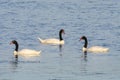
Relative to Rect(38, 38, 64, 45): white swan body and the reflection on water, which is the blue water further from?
Rect(38, 38, 64, 45): white swan body

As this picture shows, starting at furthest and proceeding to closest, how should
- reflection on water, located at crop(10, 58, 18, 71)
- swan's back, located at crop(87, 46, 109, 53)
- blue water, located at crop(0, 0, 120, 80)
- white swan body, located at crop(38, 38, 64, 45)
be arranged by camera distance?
white swan body, located at crop(38, 38, 64, 45)
swan's back, located at crop(87, 46, 109, 53)
reflection on water, located at crop(10, 58, 18, 71)
blue water, located at crop(0, 0, 120, 80)

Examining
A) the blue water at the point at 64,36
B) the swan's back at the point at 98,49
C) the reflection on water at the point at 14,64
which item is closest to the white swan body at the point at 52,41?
the blue water at the point at 64,36

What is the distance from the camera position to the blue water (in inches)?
1220

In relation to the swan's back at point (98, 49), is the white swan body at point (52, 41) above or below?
above

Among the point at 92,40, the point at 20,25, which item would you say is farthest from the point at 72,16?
the point at 92,40

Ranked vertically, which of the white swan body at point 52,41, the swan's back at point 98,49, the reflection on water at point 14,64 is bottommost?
the reflection on water at point 14,64

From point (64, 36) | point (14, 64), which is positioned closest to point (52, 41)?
point (64, 36)

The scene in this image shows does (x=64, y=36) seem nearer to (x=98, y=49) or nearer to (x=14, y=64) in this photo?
(x=98, y=49)

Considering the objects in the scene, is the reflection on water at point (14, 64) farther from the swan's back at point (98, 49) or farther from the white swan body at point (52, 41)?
the white swan body at point (52, 41)

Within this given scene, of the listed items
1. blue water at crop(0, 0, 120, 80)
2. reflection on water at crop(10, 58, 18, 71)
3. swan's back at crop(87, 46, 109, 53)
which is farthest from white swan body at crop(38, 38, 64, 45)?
reflection on water at crop(10, 58, 18, 71)

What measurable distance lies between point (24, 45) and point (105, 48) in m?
4.69


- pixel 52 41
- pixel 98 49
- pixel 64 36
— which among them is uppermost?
pixel 64 36

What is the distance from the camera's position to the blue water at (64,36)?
102ft

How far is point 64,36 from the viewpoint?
45.0 m
